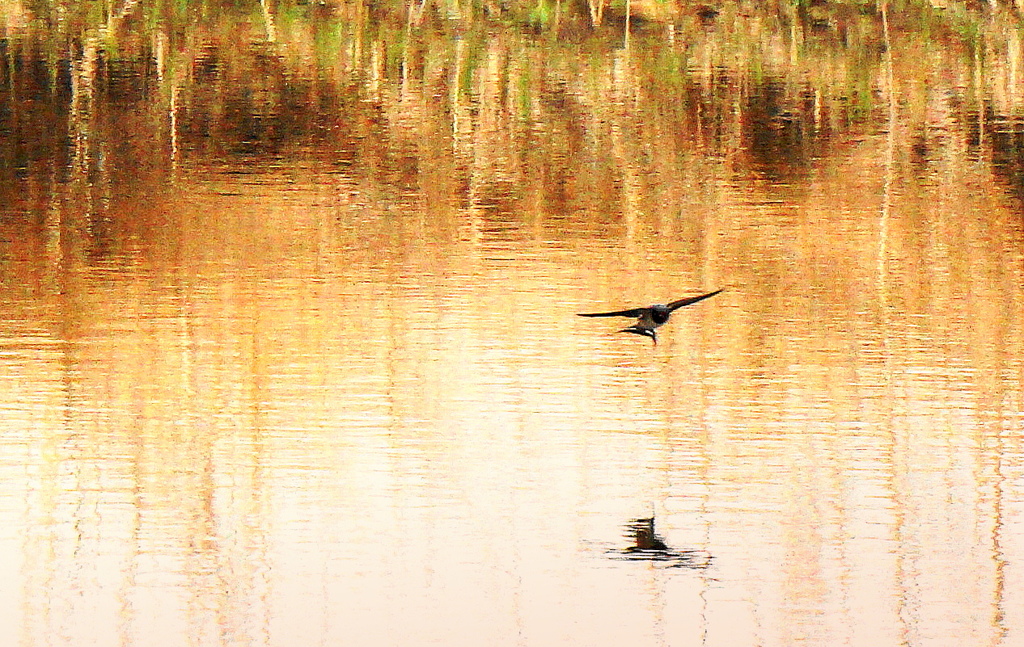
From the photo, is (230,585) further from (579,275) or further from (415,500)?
(579,275)

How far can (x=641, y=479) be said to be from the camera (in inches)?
269

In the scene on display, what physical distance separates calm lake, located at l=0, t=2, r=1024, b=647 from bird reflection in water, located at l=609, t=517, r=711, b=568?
10 millimetres

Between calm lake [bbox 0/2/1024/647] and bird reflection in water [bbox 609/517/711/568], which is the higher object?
calm lake [bbox 0/2/1024/647]

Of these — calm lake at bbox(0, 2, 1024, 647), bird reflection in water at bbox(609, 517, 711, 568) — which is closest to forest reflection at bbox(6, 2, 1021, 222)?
calm lake at bbox(0, 2, 1024, 647)

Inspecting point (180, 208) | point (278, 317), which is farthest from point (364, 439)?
point (180, 208)

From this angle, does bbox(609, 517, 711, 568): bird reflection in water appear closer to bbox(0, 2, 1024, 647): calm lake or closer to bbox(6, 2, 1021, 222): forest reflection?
bbox(0, 2, 1024, 647): calm lake

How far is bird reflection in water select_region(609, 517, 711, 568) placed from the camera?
6.04m

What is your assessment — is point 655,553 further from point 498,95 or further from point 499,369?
point 498,95

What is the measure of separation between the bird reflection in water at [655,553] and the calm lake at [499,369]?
0.03ft

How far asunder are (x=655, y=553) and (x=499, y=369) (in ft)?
6.93

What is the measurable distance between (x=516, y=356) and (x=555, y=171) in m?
4.76

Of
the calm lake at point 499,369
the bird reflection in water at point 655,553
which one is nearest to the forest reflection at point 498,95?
the calm lake at point 499,369

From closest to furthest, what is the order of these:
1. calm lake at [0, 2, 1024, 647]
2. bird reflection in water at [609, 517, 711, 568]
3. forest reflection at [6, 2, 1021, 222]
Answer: calm lake at [0, 2, 1024, 647] < bird reflection in water at [609, 517, 711, 568] < forest reflection at [6, 2, 1021, 222]

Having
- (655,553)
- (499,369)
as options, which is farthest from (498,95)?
(655,553)
